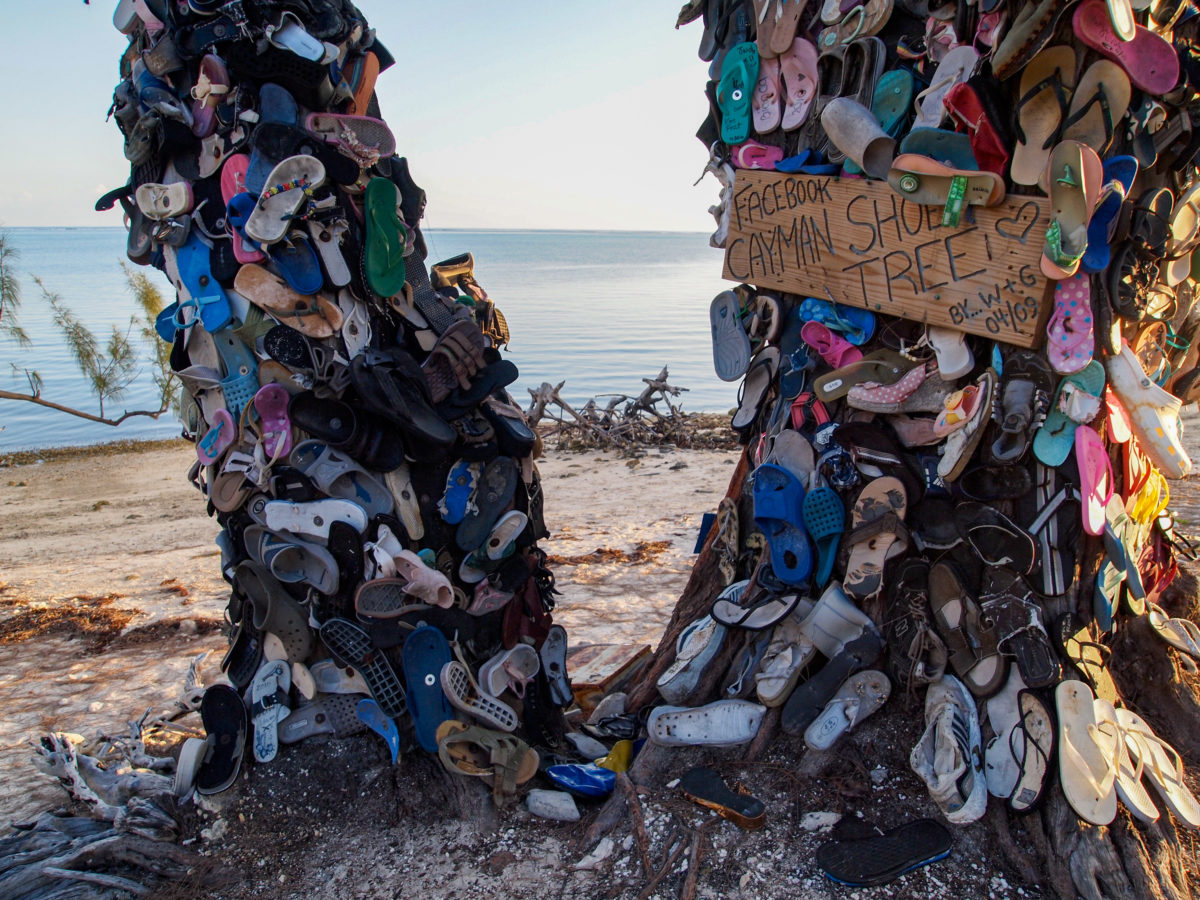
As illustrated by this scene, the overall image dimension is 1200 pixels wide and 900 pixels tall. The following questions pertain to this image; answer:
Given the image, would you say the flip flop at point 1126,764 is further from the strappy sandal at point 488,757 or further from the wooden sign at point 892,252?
the strappy sandal at point 488,757

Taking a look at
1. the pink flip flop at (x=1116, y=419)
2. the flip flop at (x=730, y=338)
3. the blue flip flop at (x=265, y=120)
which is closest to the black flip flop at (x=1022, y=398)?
the pink flip flop at (x=1116, y=419)

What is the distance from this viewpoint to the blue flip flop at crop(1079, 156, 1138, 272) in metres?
2.04

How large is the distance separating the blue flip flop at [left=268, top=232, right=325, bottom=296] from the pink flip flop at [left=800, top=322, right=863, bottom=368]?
5.12 feet

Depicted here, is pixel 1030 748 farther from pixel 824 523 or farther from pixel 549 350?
pixel 549 350

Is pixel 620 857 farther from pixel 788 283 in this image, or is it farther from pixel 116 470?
pixel 116 470

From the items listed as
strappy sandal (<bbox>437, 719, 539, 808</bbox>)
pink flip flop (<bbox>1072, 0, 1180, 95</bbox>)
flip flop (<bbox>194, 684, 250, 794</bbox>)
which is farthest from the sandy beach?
pink flip flop (<bbox>1072, 0, 1180, 95</bbox>)

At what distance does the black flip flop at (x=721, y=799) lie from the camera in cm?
233

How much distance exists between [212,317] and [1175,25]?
2.77 metres

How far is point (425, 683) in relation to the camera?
8.77ft

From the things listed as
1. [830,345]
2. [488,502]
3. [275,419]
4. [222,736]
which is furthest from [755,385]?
[222,736]

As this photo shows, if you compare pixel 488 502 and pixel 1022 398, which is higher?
pixel 1022 398

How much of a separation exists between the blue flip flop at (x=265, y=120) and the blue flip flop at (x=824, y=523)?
1950 mm

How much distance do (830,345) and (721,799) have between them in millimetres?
1424

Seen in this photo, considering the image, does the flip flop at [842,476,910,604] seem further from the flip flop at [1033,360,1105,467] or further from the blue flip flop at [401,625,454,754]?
the blue flip flop at [401,625,454,754]
